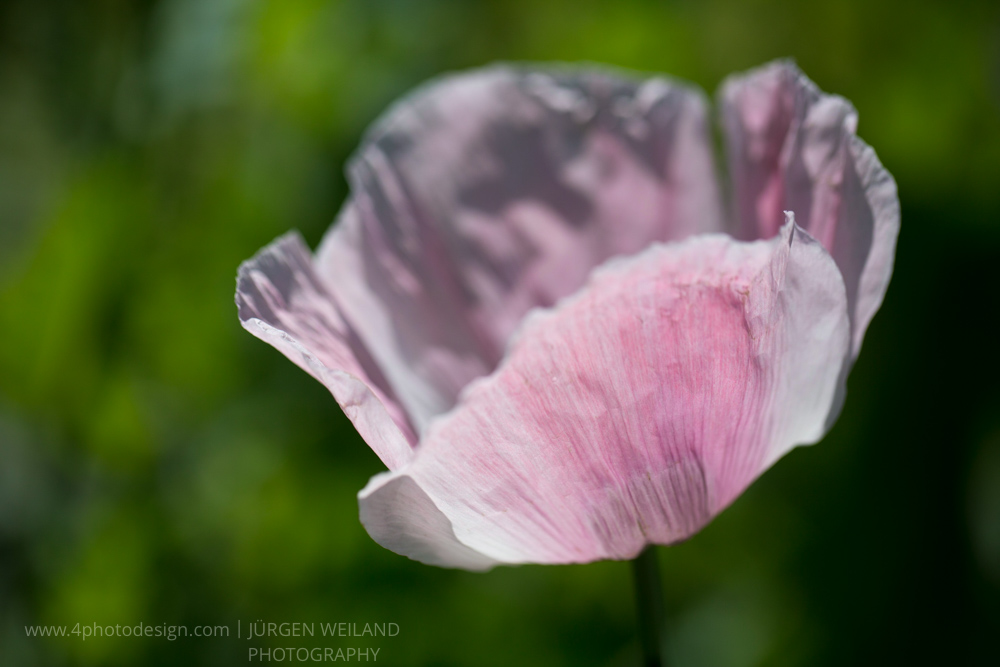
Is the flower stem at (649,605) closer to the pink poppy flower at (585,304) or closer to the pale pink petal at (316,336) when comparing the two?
the pink poppy flower at (585,304)

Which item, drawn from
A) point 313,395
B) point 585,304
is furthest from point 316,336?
point 313,395

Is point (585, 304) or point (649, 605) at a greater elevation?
point (585, 304)

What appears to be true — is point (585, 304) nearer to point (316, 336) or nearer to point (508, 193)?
point (316, 336)

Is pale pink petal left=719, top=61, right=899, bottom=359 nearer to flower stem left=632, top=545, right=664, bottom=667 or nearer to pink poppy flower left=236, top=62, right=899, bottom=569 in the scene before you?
pink poppy flower left=236, top=62, right=899, bottom=569

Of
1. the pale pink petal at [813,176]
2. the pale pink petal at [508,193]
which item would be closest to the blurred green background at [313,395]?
the pale pink petal at [508,193]

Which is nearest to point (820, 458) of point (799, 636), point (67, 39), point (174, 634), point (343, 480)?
point (799, 636)

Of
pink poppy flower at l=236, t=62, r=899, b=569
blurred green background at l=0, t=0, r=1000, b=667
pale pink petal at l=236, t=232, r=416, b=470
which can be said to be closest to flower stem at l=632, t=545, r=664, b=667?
pink poppy flower at l=236, t=62, r=899, b=569

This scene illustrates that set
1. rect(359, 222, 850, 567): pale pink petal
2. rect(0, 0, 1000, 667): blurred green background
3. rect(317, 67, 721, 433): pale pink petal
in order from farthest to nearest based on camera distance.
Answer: rect(0, 0, 1000, 667): blurred green background < rect(317, 67, 721, 433): pale pink petal < rect(359, 222, 850, 567): pale pink petal
